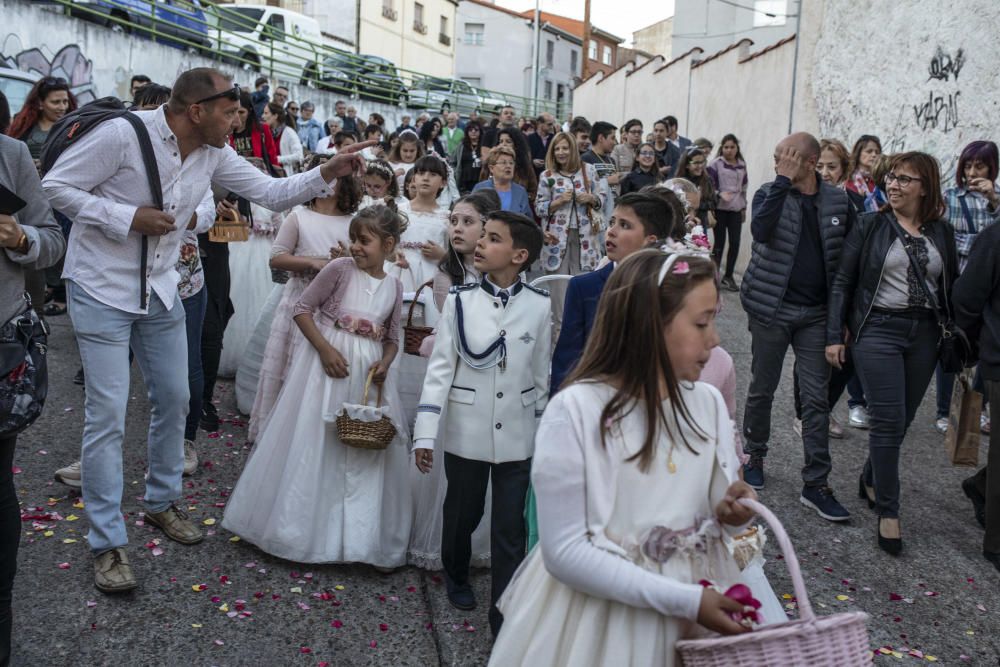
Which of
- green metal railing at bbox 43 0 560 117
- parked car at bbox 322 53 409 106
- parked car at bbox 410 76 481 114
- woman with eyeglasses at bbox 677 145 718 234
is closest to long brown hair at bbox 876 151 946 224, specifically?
woman with eyeglasses at bbox 677 145 718 234

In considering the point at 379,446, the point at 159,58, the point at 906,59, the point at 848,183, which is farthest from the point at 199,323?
the point at 159,58

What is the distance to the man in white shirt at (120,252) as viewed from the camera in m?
3.59

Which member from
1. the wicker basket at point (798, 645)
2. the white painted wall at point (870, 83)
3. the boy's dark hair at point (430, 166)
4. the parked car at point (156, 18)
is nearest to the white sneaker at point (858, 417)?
the white painted wall at point (870, 83)

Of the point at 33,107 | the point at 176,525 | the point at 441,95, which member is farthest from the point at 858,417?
the point at 441,95

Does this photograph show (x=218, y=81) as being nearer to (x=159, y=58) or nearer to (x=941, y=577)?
(x=941, y=577)

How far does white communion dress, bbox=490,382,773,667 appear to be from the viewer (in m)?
1.95

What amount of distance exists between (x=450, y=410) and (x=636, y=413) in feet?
5.44

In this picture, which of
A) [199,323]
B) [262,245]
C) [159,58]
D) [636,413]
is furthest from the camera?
[159,58]

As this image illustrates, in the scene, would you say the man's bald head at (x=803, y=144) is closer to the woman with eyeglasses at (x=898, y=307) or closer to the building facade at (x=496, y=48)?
the woman with eyeglasses at (x=898, y=307)

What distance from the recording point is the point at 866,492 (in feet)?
18.1

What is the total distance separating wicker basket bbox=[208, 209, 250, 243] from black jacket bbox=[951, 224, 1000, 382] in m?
4.00

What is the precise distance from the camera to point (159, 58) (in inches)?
681

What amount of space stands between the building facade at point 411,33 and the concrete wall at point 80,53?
83.4 ft

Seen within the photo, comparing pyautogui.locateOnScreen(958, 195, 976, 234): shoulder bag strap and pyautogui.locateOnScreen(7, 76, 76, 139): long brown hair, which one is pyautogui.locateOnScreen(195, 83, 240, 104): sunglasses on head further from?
pyautogui.locateOnScreen(958, 195, 976, 234): shoulder bag strap
